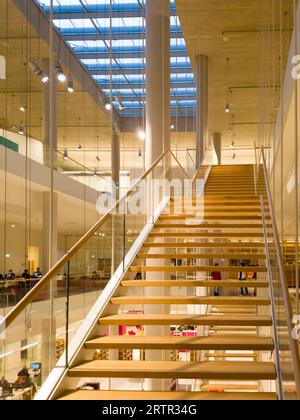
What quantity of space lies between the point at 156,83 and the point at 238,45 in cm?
733

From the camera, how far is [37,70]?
12055mm

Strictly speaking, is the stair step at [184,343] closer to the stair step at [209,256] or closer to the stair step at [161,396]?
the stair step at [161,396]

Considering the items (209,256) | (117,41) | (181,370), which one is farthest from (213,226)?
(117,41)

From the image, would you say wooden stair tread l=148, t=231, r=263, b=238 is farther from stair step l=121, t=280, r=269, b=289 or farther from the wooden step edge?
the wooden step edge

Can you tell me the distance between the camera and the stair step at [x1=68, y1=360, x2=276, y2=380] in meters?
3.99

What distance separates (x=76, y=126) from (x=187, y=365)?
18586 millimetres

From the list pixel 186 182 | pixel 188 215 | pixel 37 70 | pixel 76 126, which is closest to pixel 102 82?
pixel 76 126

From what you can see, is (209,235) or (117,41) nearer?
(209,235)

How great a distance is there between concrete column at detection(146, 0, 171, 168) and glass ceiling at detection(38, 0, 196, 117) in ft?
7.75

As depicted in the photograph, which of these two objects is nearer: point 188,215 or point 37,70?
point 188,215

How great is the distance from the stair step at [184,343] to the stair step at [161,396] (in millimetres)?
525

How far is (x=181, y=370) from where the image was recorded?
13.4ft

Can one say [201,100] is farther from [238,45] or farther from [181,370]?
[181,370]

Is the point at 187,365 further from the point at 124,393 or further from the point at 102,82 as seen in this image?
the point at 102,82
